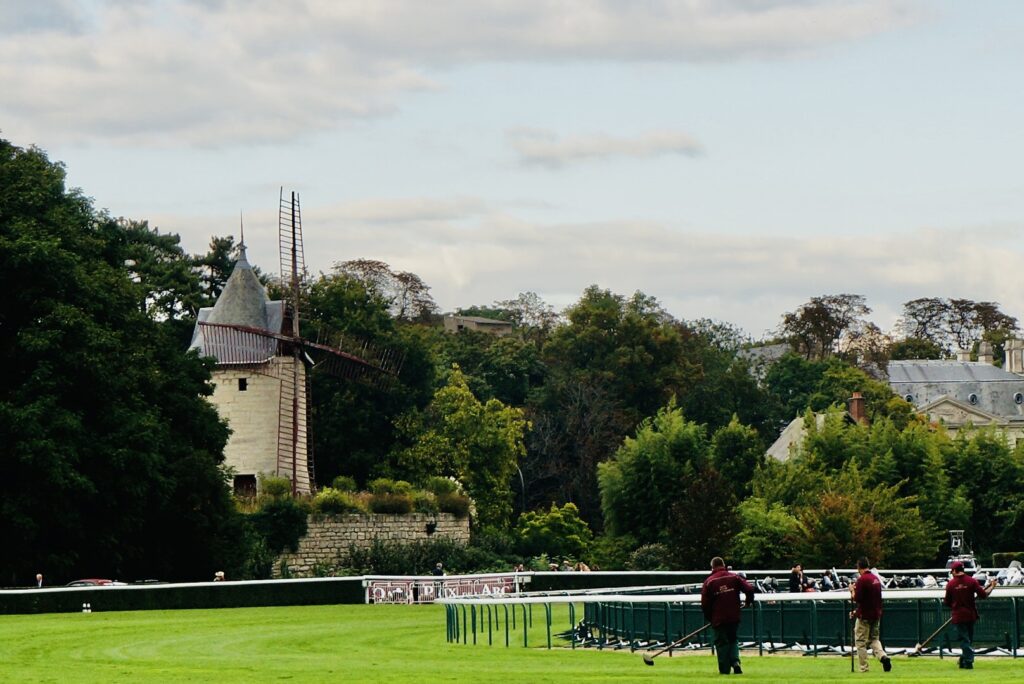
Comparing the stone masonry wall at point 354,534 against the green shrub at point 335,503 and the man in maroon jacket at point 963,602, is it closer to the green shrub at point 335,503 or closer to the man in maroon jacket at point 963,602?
the green shrub at point 335,503

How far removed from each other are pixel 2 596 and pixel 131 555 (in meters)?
11.7

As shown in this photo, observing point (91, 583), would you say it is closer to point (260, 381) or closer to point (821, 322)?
point (260, 381)

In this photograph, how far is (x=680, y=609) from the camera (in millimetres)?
32844

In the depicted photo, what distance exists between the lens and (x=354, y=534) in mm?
79000

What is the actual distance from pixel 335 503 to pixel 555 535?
13548 mm

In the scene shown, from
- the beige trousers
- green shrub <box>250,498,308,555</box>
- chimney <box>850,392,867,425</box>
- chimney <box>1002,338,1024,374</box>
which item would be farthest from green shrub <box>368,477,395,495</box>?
chimney <box>1002,338,1024,374</box>

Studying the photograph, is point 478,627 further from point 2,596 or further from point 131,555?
point 131,555

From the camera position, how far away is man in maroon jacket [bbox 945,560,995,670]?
87.0ft

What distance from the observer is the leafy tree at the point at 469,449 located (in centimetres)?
9656

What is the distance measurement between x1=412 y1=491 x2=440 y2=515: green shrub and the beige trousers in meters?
55.2

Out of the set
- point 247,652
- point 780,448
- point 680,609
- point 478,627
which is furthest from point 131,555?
point 780,448

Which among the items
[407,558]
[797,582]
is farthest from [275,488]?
[797,582]

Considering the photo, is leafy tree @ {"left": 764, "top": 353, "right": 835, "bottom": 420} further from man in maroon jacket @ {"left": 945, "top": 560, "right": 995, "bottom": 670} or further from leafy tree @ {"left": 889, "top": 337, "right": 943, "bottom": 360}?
man in maroon jacket @ {"left": 945, "top": 560, "right": 995, "bottom": 670}

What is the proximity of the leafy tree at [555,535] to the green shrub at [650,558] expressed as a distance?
9583 millimetres
